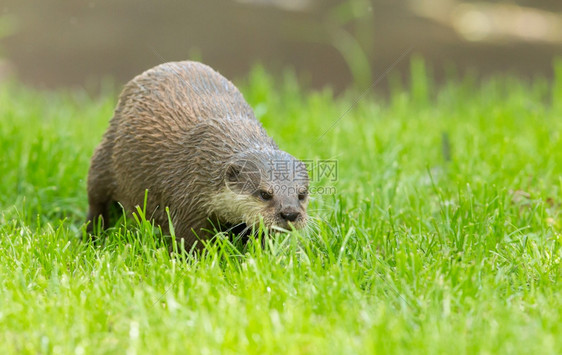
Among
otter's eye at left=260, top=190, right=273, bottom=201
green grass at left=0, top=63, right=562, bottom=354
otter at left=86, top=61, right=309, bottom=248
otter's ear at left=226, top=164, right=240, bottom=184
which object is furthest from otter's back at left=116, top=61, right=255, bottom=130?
green grass at left=0, top=63, right=562, bottom=354

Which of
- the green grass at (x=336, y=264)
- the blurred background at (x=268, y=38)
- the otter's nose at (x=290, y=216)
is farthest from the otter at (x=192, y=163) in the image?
the blurred background at (x=268, y=38)

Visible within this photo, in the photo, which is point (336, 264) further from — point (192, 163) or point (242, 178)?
→ point (192, 163)

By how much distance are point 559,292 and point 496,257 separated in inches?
18.5

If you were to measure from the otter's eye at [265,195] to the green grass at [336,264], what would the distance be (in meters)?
0.24

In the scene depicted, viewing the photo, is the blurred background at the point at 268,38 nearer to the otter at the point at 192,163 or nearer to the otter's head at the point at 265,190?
the otter at the point at 192,163

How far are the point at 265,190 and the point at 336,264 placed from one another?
59 cm

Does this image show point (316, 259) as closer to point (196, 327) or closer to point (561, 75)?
point (196, 327)

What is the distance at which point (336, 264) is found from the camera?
3.47 metres

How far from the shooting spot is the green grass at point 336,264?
2781 millimetres

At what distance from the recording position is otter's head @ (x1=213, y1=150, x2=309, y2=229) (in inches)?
148

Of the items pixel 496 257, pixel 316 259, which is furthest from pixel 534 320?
pixel 316 259

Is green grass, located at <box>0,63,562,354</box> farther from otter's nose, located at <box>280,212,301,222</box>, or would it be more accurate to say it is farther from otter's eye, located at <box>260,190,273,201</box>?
otter's eye, located at <box>260,190,273,201</box>

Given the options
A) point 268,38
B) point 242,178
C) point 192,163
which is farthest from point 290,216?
point 268,38

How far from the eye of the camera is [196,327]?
2.82 meters
